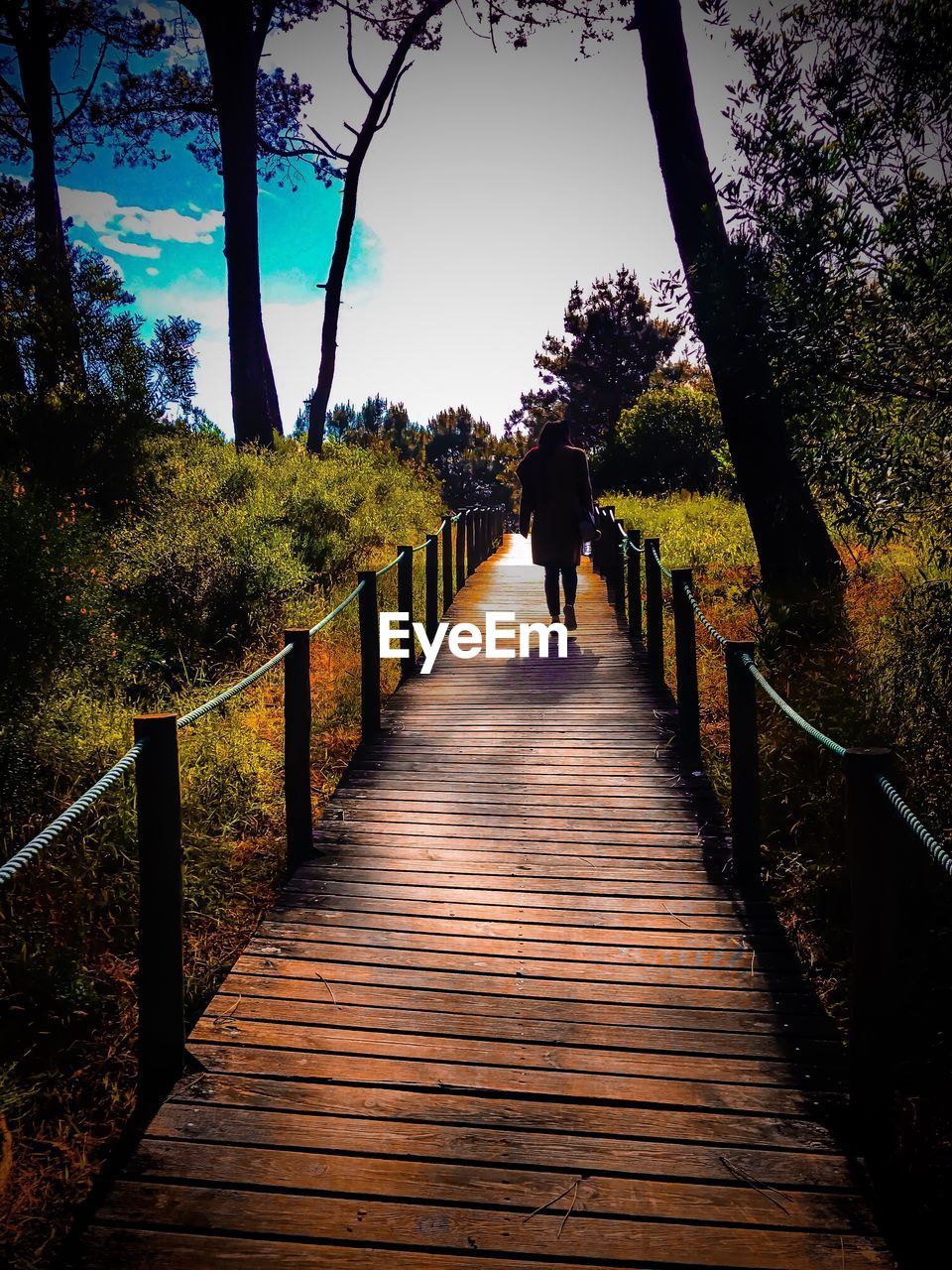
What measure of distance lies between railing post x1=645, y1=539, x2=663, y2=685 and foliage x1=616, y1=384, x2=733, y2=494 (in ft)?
37.8

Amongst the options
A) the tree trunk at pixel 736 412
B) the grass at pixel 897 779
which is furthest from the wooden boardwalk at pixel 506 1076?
the tree trunk at pixel 736 412

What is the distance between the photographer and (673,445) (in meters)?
18.3

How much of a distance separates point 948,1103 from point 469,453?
179ft

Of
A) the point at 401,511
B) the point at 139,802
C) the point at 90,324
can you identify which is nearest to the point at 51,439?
the point at 90,324

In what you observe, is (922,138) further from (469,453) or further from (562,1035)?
(469,453)

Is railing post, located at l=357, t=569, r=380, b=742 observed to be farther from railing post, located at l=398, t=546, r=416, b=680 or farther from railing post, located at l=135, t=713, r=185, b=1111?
railing post, located at l=135, t=713, r=185, b=1111

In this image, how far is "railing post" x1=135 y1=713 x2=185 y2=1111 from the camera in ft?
8.40

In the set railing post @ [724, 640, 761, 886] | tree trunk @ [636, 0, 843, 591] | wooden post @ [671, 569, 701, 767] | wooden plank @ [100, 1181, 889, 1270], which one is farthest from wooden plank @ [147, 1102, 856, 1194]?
tree trunk @ [636, 0, 843, 591]

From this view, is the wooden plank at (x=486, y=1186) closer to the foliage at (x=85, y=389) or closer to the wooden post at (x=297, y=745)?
the wooden post at (x=297, y=745)

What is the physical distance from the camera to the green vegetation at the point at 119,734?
2662mm

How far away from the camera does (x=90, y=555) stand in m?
6.78

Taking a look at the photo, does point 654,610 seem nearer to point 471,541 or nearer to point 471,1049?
point 471,1049

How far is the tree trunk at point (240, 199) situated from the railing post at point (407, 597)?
828 cm

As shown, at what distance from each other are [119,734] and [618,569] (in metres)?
7.31
